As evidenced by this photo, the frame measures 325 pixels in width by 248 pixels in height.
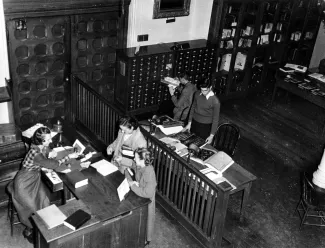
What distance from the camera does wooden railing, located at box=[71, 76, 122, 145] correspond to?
6898mm

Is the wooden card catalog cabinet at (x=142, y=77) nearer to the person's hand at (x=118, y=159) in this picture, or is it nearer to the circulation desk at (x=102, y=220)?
the person's hand at (x=118, y=159)

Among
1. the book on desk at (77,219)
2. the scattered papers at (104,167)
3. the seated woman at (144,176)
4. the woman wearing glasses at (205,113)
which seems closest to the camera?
the book on desk at (77,219)

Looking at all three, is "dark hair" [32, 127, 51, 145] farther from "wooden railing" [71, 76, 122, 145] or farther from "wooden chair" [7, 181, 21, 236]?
"wooden railing" [71, 76, 122, 145]

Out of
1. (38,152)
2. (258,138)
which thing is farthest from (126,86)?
(38,152)

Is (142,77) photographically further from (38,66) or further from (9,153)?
(9,153)

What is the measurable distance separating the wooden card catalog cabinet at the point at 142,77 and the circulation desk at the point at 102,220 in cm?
355

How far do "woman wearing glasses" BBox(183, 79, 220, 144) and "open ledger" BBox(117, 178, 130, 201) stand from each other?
6.37 ft

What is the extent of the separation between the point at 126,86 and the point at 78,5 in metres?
1.88

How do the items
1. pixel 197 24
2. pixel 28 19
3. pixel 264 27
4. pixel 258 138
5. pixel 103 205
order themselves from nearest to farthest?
pixel 103 205, pixel 28 19, pixel 258 138, pixel 197 24, pixel 264 27

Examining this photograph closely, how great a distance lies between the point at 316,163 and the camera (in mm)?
7781

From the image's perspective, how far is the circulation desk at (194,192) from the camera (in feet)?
16.7

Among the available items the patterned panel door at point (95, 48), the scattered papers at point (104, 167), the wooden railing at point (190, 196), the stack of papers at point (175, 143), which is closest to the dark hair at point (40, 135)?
the scattered papers at point (104, 167)

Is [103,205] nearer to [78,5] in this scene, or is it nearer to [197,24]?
[78,5]

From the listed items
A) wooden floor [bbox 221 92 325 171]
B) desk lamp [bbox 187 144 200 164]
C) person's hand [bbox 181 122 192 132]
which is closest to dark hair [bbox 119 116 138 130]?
desk lamp [bbox 187 144 200 164]
